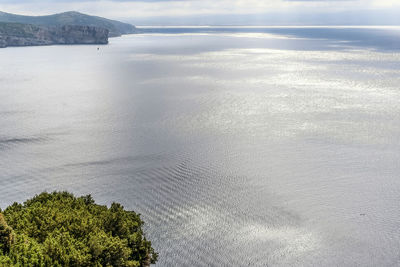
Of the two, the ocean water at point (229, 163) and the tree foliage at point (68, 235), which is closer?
the tree foliage at point (68, 235)

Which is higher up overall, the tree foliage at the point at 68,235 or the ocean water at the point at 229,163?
the tree foliage at the point at 68,235

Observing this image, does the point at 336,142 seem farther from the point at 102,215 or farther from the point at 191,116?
the point at 102,215

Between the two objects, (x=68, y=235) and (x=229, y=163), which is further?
(x=229, y=163)

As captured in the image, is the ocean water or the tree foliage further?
the ocean water

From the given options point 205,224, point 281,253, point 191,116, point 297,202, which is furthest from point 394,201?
point 191,116

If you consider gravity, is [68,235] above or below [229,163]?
above

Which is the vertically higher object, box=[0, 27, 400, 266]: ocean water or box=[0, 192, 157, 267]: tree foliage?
box=[0, 192, 157, 267]: tree foliage
